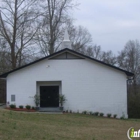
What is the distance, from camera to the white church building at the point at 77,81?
2994 cm

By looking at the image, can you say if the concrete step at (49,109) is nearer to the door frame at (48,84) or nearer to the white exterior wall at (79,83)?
the white exterior wall at (79,83)

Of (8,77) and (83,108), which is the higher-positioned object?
(8,77)

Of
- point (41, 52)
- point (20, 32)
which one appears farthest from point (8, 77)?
point (41, 52)

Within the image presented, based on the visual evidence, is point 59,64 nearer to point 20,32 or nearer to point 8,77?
point 8,77

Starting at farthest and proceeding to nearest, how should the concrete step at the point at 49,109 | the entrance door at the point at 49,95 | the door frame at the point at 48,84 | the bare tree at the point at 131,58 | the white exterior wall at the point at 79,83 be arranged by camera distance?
the bare tree at the point at 131,58 < the entrance door at the point at 49,95 < the door frame at the point at 48,84 < the white exterior wall at the point at 79,83 < the concrete step at the point at 49,109

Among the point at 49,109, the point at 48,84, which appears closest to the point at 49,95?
the point at 48,84

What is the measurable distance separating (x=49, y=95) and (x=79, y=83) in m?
3.05

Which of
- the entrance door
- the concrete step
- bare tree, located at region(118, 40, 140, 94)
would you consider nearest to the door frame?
the entrance door

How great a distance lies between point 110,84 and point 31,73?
667 cm

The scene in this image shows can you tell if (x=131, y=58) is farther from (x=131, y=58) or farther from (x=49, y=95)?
(x=49, y=95)

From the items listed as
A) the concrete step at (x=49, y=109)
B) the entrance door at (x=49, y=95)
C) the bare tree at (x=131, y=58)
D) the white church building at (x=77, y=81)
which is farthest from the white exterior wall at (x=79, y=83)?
the bare tree at (x=131, y=58)

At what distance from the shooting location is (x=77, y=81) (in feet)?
98.6

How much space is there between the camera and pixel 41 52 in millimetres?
49906

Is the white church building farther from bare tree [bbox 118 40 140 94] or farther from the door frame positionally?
bare tree [bbox 118 40 140 94]
